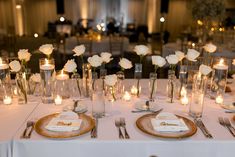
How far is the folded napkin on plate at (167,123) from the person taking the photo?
160 cm

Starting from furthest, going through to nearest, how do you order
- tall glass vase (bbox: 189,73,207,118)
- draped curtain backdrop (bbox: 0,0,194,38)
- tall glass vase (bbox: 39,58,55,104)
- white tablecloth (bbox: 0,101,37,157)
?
1. draped curtain backdrop (bbox: 0,0,194,38)
2. tall glass vase (bbox: 39,58,55,104)
3. tall glass vase (bbox: 189,73,207,118)
4. white tablecloth (bbox: 0,101,37,157)

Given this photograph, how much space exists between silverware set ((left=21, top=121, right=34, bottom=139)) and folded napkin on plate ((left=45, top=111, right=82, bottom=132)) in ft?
0.32

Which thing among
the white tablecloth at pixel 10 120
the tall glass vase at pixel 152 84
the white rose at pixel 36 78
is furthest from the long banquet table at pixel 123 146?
the white rose at pixel 36 78

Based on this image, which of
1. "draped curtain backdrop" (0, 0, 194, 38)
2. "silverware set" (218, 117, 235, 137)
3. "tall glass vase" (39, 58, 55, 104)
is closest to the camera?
"silverware set" (218, 117, 235, 137)

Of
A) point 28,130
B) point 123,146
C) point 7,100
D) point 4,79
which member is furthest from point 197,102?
point 4,79

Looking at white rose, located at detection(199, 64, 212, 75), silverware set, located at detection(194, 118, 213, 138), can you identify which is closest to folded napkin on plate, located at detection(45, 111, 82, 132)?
silverware set, located at detection(194, 118, 213, 138)

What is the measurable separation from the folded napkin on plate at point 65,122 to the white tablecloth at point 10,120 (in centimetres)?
20

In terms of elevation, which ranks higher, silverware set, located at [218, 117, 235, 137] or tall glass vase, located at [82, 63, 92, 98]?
tall glass vase, located at [82, 63, 92, 98]

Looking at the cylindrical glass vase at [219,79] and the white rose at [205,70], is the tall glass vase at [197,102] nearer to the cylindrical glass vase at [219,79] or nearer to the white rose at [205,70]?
the white rose at [205,70]

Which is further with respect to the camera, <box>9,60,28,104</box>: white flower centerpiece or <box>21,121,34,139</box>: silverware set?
A: <box>9,60,28,104</box>: white flower centerpiece

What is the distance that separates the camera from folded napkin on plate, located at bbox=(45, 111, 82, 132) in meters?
1.60

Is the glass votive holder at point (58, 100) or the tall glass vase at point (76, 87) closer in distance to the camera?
the glass votive holder at point (58, 100)

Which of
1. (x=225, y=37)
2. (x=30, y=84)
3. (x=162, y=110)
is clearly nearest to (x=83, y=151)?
(x=162, y=110)

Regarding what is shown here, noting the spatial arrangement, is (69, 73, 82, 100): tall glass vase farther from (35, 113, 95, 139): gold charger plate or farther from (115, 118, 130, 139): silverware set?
(115, 118, 130, 139): silverware set
